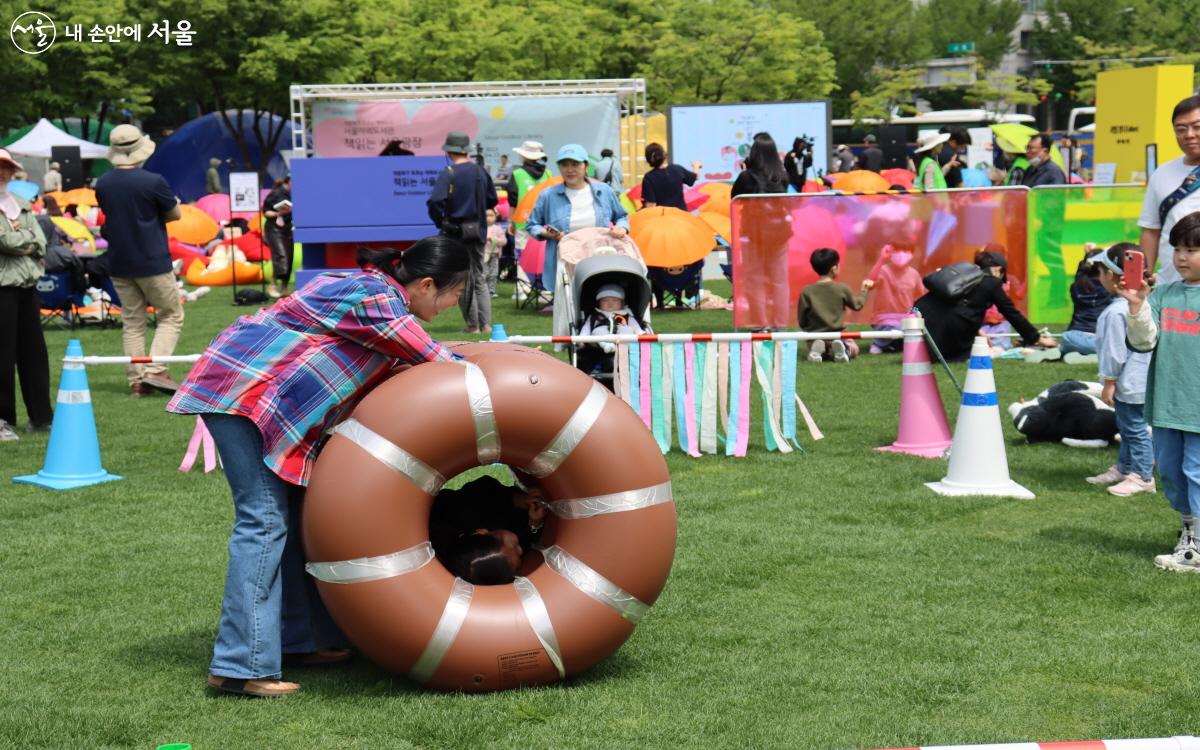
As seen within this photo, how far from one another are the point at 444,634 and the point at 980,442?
410 cm

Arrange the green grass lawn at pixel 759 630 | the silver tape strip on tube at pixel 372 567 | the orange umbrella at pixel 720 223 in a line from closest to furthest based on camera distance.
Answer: the green grass lawn at pixel 759 630
the silver tape strip on tube at pixel 372 567
the orange umbrella at pixel 720 223

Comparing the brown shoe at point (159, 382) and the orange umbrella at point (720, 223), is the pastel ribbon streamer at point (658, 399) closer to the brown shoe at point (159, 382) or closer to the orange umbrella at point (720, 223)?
the brown shoe at point (159, 382)

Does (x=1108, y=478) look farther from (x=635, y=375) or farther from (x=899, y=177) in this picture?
(x=899, y=177)

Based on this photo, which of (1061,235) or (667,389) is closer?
(667,389)

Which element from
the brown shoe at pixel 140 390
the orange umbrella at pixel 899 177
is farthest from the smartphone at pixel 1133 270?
the orange umbrella at pixel 899 177

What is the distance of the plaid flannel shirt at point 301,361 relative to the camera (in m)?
4.82

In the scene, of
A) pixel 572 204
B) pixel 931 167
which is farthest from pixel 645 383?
pixel 931 167

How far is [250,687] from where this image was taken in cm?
493

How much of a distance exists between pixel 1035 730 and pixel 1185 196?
3406mm

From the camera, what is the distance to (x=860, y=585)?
20.3 feet

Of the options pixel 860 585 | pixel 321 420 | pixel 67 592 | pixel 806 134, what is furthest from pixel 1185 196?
pixel 806 134

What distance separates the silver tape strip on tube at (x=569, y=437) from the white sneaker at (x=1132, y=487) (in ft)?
13.5

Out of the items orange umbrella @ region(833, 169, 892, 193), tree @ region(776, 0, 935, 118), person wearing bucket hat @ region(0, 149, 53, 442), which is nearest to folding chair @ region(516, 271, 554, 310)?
orange umbrella @ region(833, 169, 892, 193)

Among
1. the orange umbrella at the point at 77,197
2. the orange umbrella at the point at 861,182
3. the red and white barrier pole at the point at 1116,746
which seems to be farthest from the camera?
the orange umbrella at the point at 77,197
